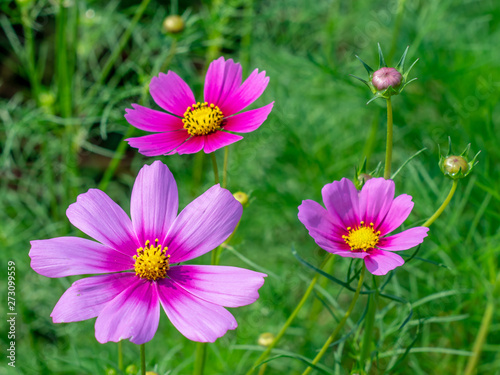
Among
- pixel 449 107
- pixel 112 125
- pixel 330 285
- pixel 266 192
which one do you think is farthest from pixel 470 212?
pixel 112 125

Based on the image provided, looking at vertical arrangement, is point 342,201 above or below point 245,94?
below

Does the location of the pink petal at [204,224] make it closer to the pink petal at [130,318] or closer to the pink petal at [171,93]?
the pink petal at [130,318]

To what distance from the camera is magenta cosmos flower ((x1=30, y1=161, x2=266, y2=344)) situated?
0.53m

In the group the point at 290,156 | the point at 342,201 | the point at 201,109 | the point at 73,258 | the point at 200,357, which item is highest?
the point at 290,156

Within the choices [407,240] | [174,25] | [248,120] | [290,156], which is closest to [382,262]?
[407,240]

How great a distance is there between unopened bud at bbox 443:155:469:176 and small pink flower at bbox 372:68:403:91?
111 millimetres

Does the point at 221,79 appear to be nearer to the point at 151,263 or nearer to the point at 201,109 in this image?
the point at 201,109

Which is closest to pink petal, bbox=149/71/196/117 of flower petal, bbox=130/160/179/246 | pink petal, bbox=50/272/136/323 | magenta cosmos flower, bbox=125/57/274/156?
magenta cosmos flower, bbox=125/57/274/156

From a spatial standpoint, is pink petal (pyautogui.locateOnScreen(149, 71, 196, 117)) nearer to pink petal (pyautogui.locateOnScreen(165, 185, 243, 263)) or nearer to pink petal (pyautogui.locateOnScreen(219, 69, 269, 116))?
pink petal (pyautogui.locateOnScreen(219, 69, 269, 116))

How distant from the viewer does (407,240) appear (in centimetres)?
57

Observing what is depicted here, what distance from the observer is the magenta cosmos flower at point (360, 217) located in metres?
0.60

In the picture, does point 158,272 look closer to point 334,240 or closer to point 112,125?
point 334,240

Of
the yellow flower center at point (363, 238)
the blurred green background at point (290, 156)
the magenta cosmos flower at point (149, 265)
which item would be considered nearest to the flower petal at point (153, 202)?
the magenta cosmos flower at point (149, 265)

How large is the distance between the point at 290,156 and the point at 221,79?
944 mm
